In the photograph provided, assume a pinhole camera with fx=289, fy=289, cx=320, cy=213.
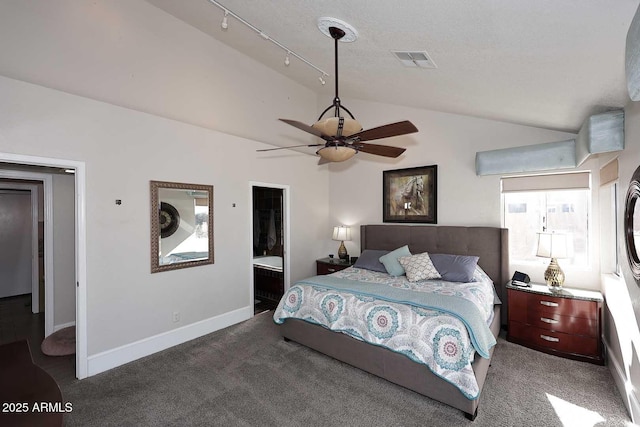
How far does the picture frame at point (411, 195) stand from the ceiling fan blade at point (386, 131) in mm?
2418

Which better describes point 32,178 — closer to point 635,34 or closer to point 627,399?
point 635,34

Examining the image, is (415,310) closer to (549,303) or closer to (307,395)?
(307,395)

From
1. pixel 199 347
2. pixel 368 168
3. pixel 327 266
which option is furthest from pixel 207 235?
pixel 368 168

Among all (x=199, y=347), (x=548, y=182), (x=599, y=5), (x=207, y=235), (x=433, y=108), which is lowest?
(x=199, y=347)

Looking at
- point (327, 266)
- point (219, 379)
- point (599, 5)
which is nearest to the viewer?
point (599, 5)

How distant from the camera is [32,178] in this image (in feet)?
11.9

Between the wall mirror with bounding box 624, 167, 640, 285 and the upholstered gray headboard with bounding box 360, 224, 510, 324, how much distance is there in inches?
61.6

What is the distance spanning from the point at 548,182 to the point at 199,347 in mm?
4778

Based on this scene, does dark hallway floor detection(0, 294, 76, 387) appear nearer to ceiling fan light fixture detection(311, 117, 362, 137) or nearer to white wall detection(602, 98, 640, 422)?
ceiling fan light fixture detection(311, 117, 362, 137)

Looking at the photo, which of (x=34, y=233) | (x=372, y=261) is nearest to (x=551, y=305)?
(x=372, y=261)

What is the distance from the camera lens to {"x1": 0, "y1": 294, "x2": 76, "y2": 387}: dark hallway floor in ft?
9.67

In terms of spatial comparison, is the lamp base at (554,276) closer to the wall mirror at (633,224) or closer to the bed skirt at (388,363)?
the bed skirt at (388,363)

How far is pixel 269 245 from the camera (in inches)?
232

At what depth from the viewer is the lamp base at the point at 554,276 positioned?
333 centimetres
